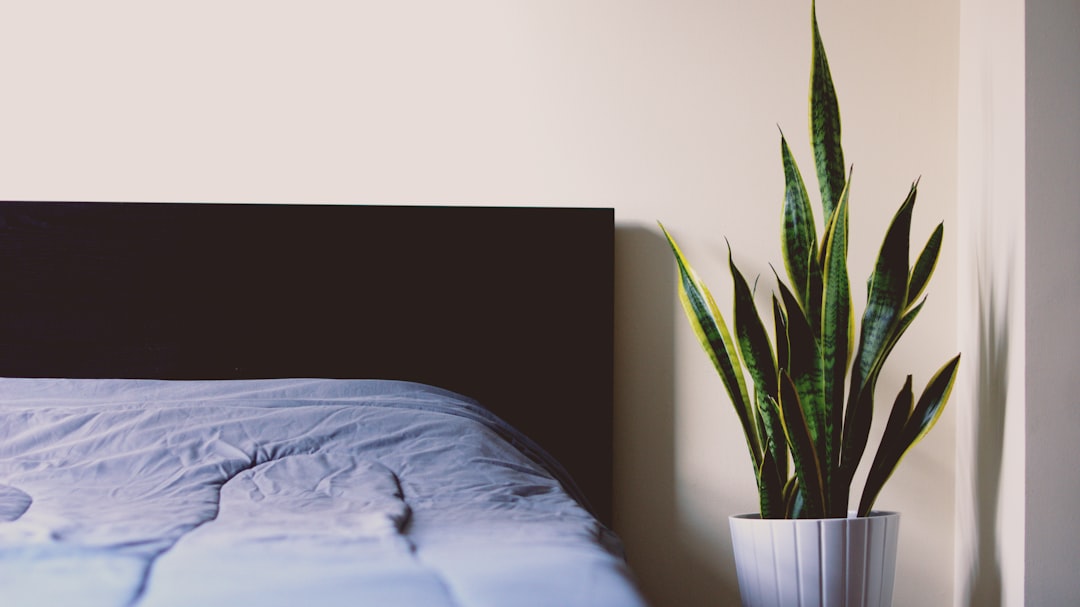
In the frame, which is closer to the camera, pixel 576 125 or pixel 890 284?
pixel 890 284

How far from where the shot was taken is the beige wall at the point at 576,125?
2.40 m

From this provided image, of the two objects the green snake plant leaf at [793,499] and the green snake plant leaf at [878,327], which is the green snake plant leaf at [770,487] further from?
the green snake plant leaf at [878,327]

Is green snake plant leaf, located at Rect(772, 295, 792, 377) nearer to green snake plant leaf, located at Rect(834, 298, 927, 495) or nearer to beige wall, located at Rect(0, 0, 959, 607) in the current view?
green snake plant leaf, located at Rect(834, 298, 927, 495)

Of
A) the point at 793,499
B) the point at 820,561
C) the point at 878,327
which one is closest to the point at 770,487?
the point at 793,499

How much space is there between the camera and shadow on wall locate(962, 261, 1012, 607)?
81.7 inches

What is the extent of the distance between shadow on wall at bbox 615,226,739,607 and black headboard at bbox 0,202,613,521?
86 mm

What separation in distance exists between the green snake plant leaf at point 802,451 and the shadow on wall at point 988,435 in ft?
1.56

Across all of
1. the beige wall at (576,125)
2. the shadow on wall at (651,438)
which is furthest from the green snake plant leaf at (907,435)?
the shadow on wall at (651,438)

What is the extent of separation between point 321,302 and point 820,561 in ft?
4.25

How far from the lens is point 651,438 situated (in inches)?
94.4

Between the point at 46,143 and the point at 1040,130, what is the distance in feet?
7.71

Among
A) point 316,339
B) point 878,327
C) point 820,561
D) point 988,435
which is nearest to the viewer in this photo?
point 820,561

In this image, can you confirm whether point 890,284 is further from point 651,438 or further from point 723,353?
point 651,438

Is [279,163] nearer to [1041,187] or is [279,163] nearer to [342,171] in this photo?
[342,171]
